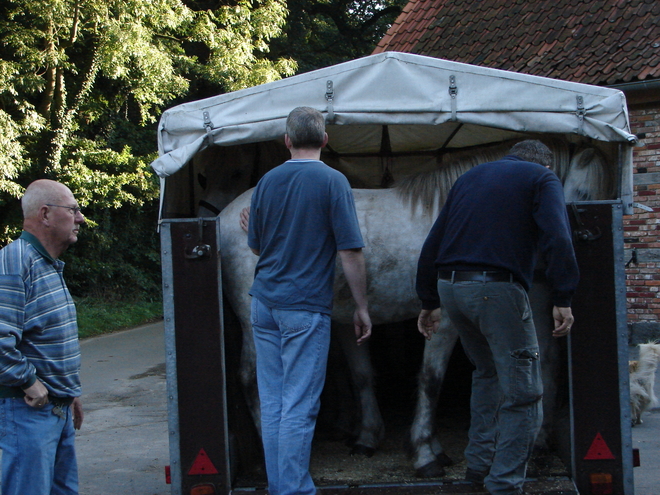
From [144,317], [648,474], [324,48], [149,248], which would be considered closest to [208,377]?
[648,474]

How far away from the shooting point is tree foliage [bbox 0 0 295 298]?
14281mm

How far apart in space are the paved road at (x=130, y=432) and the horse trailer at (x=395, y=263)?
0.90 m

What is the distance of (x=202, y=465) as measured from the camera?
3672 millimetres

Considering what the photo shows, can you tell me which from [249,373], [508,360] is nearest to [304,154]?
[508,360]

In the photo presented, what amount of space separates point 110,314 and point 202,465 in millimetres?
12071

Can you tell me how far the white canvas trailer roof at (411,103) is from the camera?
3.78 meters

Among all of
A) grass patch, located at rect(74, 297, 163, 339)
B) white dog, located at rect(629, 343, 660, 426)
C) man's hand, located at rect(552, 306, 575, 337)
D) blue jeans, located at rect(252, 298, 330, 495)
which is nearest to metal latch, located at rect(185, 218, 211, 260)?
blue jeans, located at rect(252, 298, 330, 495)

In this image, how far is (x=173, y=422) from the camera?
144 inches

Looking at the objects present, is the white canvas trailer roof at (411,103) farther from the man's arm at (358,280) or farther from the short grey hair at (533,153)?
the man's arm at (358,280)

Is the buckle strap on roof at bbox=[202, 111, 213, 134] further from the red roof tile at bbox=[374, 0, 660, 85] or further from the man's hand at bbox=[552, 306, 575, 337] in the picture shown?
the red roof tile at bbox=[374, 0, 660, 85]

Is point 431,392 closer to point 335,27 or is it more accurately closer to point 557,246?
point 557,246

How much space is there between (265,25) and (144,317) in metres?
7.61

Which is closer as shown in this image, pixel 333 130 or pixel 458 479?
pixel 458 479

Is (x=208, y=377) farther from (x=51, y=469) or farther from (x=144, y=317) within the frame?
(x=144, y=317)
